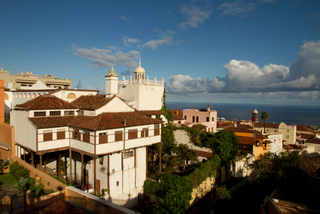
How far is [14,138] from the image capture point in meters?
24.1

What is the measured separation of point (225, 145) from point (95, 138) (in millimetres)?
18639

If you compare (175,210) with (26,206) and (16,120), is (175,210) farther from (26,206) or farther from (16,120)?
(16,120)

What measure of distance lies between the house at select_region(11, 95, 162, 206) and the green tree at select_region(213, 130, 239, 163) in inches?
398

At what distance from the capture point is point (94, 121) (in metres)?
20.2

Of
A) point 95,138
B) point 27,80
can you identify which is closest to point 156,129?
point 95,138

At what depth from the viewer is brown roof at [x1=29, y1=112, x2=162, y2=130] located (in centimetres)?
1994

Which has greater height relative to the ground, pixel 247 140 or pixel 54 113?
pixel 54 113

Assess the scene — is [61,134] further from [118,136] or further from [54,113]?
[118,136]

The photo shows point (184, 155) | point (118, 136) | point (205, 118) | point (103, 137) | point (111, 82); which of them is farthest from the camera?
point (205, 118)

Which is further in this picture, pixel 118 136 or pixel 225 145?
pixel 225 145

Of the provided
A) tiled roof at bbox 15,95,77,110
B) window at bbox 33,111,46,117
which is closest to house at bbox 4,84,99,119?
tiled roof at bbox 15,95,77,110

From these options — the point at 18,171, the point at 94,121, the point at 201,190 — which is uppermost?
the point at 94,121

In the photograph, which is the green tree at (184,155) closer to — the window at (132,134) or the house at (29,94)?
the window at (132,134)

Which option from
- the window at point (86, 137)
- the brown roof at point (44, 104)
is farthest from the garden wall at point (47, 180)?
the brown roof at point (44, 104)
